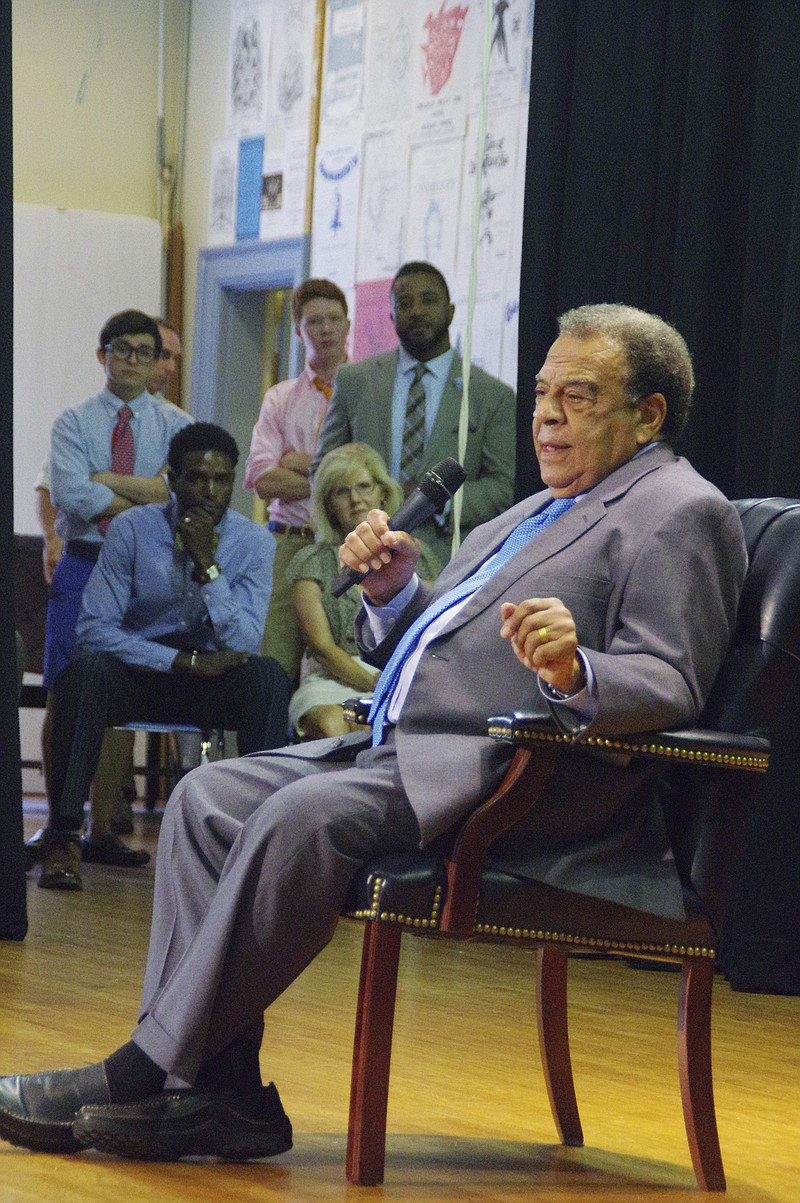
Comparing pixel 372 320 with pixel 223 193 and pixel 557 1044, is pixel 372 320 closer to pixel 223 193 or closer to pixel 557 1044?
pixel 223 193

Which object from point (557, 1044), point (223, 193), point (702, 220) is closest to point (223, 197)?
point (223, 193)

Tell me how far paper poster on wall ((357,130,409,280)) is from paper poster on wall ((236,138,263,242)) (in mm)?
575

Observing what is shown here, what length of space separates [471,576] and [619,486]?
0.88 feet

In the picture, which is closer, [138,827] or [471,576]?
[471,576]

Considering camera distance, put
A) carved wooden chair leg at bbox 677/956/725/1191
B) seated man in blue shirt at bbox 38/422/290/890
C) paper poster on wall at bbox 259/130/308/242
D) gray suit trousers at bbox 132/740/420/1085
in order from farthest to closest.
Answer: paper poster on wall at bbox 259/130/308/242 → seated man in blue shirt at bbox 38/422/290/890 → carved wooden chair leg at bbox 677/956/725/1191 → gray suit trousers at bbox 132/740/420/1085

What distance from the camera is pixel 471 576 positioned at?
2.44 metres

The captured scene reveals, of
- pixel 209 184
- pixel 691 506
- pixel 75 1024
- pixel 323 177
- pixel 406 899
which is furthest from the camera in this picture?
pixel 209 184

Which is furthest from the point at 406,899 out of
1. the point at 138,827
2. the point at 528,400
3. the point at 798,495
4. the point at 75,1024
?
the point at 138,827

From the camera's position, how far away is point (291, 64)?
20.0ft

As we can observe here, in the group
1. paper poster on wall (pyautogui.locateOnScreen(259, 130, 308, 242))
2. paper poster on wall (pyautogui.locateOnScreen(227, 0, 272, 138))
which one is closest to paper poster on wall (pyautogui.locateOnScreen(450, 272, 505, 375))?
paper poster on wall (pyautogui.locateOnScreen(259, 130, 308, 242))

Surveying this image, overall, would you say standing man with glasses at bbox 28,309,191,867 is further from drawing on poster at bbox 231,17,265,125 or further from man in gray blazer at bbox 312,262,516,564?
drawing on poster at bbox 231,17,265,125

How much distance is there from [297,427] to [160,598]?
84 centimetres

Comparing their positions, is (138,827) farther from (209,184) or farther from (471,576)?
(471,576)

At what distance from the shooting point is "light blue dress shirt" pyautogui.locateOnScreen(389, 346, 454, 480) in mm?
4988
